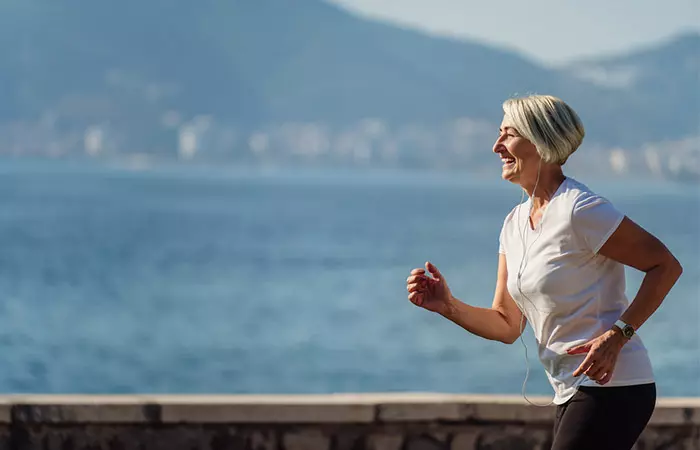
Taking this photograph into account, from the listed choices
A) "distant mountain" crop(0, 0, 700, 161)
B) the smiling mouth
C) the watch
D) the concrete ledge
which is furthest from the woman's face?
"distant mountain" crop(0, 0, 700, 161)

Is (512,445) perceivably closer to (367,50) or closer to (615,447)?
(615,447)

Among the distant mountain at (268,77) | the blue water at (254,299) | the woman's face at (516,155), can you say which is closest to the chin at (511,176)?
the woman's face at (516,155)

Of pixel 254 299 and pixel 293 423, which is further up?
pixel 293 423

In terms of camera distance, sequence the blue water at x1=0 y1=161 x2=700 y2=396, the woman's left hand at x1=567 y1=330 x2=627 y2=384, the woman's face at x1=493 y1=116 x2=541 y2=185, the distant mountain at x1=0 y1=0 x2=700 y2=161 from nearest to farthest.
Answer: the woman's left hand at x1=567 y1=330 x2=627 y2=384 < the woman's face at x1=493 y1=116 x2=541 y2=185 < the blue water at x1=0 y1=161 x2=700 y2=396 < the distant mountain at x1=0 y1=0 x2=700 y2=161

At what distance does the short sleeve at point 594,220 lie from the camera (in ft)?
9.16

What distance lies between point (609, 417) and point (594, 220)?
438 mm

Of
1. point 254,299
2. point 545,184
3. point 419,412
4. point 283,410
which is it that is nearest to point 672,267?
point 545,184

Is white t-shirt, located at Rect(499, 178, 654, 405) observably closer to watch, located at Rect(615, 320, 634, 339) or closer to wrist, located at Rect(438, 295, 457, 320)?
watch, located at Rect(615, 320, 634, 339)

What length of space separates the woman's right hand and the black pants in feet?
1.41

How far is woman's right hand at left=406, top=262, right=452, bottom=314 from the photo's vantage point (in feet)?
10.2

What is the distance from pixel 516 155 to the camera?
295 cm

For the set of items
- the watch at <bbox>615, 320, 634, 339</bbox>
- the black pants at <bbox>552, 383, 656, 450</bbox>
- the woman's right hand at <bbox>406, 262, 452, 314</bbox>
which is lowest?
the black pants at <bbox>552, 383, 656, 450</bbox>

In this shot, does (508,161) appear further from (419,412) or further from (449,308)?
(419,412)

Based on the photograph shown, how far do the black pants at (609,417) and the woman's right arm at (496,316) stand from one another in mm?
320
